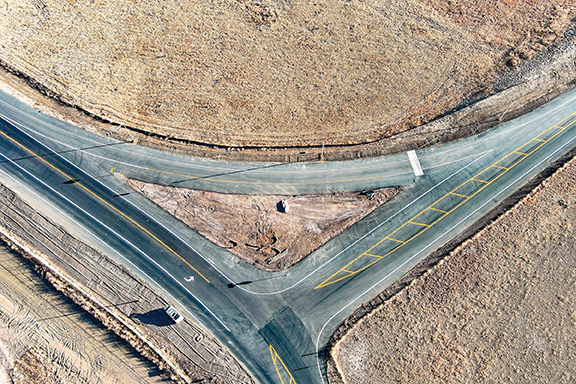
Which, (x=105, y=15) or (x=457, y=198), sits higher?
(x=105, y=15)

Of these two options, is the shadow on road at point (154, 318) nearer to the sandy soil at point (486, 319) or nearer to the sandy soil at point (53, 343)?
the sandy soil at point (53, 343)

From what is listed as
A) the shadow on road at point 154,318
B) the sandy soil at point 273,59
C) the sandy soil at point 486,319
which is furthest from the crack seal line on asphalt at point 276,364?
the sandy soil at point 273,59

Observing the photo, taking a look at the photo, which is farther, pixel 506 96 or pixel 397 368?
pixel 506 96

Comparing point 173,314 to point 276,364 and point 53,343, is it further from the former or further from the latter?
point 53,343

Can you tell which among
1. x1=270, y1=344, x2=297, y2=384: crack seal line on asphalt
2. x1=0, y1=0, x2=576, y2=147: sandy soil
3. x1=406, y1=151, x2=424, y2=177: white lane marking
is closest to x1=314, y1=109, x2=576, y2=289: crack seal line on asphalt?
x1=406, y1=151, x2=424, y2=177: white lane marking

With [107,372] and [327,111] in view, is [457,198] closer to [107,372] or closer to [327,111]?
[327,111]

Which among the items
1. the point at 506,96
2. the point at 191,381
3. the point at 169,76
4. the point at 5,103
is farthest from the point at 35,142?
the point at 506,96
